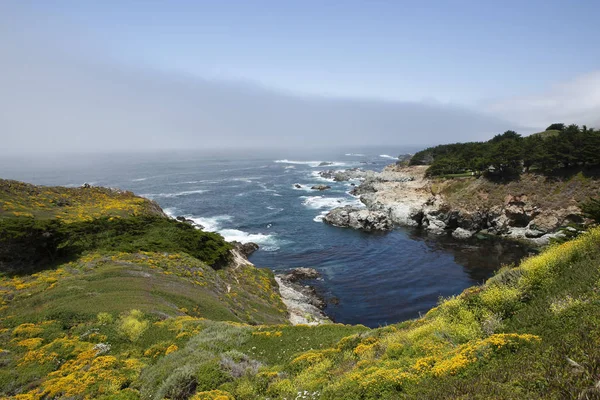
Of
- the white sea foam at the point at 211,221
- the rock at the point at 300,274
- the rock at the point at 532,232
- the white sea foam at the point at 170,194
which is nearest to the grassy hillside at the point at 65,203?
the white sea foam at the point at 211,221

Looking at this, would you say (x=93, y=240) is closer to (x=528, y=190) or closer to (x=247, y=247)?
(x=247, y=247)

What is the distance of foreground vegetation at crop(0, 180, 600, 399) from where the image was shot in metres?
7.16

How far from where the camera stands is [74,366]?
45.8 ft

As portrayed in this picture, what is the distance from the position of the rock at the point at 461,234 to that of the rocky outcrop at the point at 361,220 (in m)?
13.0

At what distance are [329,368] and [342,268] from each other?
121ft

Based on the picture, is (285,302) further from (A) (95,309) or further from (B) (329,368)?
(B) (329,368)

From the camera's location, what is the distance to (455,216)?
210ft

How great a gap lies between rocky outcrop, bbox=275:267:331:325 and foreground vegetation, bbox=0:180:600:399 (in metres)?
4.48

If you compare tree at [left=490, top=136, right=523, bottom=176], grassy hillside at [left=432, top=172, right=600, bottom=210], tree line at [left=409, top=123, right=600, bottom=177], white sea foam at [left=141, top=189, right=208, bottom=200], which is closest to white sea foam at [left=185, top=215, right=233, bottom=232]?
white sea foam at [left=141, top=189, right=208, bottom=200]

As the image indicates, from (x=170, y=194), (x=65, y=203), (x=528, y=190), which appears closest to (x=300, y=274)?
(x=65, y=203)

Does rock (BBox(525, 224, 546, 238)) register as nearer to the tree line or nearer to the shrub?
the tree line

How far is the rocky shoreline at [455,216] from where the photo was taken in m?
53.8

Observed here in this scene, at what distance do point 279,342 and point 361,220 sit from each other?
53.4 meters

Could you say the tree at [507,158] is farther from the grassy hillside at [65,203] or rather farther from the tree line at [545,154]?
the grassy hillside at [65,203]
